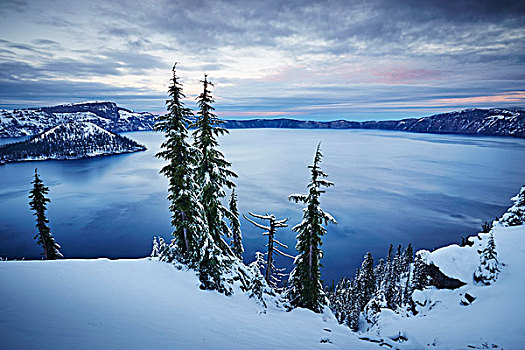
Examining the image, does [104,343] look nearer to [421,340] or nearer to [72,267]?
[72,267]

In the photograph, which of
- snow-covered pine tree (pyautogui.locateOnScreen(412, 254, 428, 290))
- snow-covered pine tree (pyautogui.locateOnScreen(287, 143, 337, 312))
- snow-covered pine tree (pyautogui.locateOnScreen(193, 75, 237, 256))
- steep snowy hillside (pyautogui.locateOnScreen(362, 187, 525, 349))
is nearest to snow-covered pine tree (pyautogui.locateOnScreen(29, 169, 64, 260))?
snow-covered pine tree (pyautogui.locateOnScreen(193, 75, 237, 256))

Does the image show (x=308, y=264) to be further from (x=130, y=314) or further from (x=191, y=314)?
(x=130, y=314)

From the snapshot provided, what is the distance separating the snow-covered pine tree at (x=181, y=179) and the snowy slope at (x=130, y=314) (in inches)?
78.8

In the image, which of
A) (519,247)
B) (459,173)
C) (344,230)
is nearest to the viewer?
(519,247)

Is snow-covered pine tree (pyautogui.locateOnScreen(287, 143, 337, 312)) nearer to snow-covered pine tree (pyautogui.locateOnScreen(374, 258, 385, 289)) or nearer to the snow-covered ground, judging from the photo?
the snow-covered ground

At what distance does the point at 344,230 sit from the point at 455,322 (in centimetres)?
6157

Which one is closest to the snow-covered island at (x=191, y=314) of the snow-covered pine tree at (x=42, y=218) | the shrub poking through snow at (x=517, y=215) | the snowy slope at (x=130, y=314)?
the snowy slope at (x=130, y=314)

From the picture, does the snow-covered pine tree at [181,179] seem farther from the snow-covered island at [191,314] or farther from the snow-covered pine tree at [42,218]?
the snow-covered pine tree at [42,218]

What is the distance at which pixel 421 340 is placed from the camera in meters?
11.2

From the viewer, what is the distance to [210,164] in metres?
16.4

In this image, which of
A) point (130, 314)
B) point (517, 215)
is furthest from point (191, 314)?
point (517, 215)

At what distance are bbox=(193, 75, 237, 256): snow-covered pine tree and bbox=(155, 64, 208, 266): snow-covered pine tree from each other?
2.23ft

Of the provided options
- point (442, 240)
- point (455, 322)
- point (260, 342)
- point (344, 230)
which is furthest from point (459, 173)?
point (260, 342)

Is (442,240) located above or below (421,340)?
below
